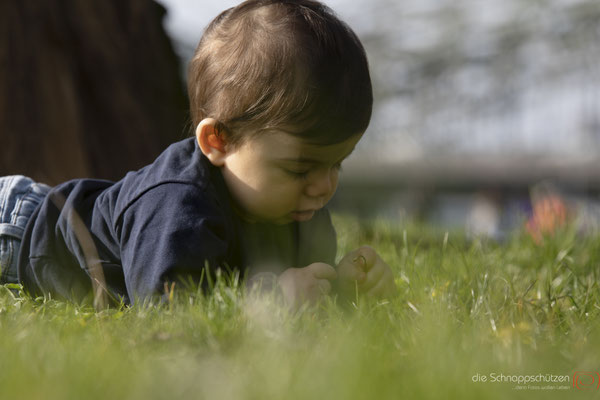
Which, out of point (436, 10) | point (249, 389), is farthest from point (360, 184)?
point (249, 389)

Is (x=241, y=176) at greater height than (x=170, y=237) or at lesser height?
greater

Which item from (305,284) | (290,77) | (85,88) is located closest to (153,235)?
(305,284)

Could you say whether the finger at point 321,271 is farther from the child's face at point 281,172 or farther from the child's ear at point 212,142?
the child's ear at point 212,142

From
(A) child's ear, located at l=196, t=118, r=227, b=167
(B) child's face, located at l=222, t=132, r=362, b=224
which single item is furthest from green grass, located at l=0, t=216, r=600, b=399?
(A) child's ear, located at l=196, t=118, r=227, b=167

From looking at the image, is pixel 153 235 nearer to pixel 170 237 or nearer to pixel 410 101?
pixel 170 237

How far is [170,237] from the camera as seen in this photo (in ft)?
6.49

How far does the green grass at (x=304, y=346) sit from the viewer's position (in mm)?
1134

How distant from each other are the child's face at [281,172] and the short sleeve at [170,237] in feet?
0.55

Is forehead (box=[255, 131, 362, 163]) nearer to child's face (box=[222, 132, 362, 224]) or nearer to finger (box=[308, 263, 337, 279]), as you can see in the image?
child's face (box=[222, 132, 362, 224])

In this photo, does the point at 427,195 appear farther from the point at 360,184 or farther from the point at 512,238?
the point at 512,238

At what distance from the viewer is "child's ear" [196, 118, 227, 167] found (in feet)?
7.44

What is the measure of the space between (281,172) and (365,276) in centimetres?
46

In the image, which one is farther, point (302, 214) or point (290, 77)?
point (302, 214)

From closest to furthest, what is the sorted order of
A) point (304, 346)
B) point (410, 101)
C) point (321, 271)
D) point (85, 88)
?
point (304, 346) → point (321, 271) → point (85, 88) → point (410, 101)
